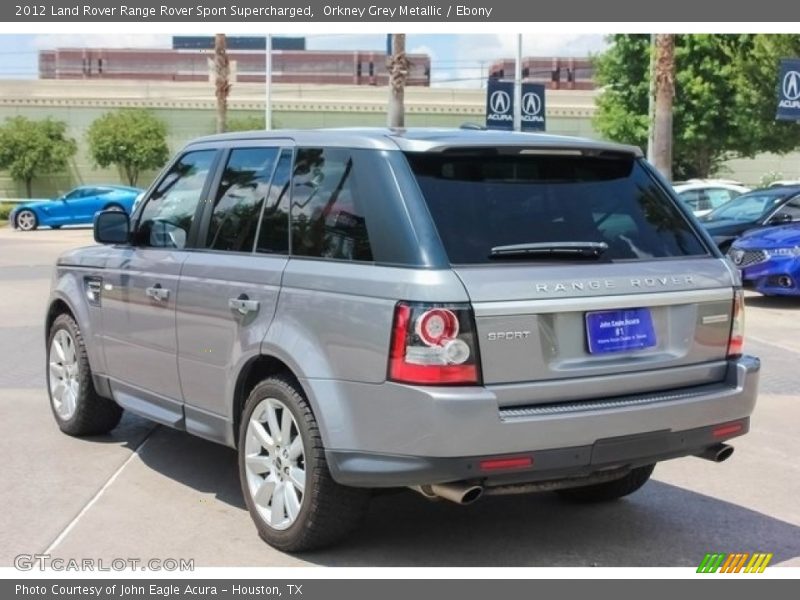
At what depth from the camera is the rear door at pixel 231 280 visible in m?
4.96

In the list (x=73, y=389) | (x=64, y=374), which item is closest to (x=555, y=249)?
(x=73, y=389)

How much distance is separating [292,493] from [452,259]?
1.34 meters

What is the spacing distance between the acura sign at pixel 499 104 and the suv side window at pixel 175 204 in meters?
19.5

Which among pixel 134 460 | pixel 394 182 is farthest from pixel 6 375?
pixel 394 182

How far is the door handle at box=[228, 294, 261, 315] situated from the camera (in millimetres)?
4916

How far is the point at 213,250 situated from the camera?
5.46 metres

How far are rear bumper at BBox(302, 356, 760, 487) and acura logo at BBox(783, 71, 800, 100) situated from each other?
16.9m

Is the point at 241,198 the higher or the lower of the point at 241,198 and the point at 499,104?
the lower

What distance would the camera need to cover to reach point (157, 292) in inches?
227

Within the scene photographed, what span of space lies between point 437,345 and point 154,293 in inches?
89.1

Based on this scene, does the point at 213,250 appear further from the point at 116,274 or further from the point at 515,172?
the point at 515,172

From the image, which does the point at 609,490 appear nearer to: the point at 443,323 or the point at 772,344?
the point at 443,323

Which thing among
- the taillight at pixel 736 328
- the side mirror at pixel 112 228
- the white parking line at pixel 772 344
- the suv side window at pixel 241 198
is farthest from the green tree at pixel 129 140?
the taillight at pixel 736 328

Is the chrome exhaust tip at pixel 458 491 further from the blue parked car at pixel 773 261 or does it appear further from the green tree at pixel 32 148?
the green tree at pixel 32 148
